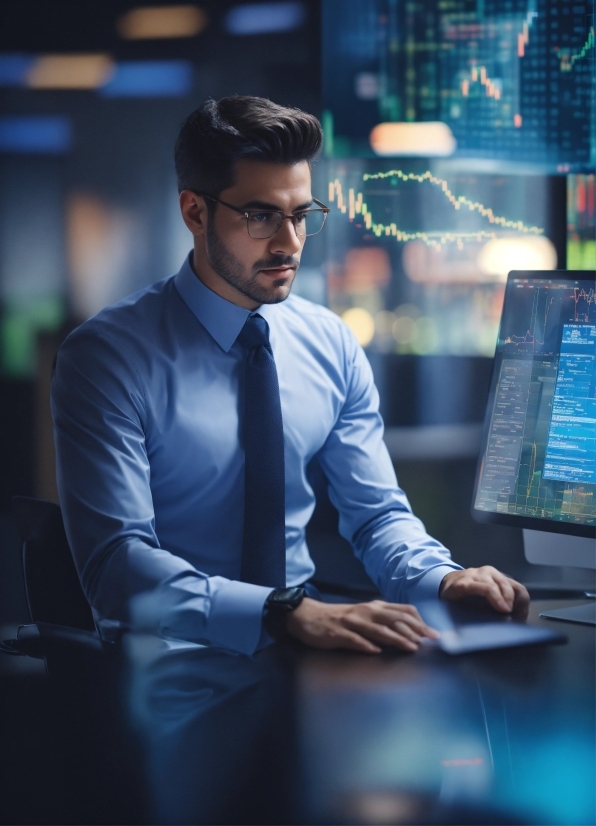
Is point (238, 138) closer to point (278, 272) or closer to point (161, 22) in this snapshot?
point (278, 272)

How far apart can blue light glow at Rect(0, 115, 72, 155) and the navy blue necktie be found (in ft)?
3.07

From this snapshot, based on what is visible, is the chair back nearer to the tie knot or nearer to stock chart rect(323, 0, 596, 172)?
the tie knot

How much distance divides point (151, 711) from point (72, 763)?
0.11m

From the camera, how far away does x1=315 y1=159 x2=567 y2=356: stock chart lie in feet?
6.68

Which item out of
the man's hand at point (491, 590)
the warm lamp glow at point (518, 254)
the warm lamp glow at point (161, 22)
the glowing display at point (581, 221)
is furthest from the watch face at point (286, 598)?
the warm lamp glow at point (161, 22)

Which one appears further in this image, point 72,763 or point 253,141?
point 253,141

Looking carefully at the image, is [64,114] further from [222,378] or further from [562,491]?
[562,491]

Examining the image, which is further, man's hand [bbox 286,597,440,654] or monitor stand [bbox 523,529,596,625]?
monitor stand [bbox 523,529,596,625]

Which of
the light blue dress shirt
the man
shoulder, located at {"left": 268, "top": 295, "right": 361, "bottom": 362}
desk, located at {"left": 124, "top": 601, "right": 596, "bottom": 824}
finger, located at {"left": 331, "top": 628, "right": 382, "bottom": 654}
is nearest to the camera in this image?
desk, located at {"left": 124, "top": 601, "right": 596, "bottom": 824}

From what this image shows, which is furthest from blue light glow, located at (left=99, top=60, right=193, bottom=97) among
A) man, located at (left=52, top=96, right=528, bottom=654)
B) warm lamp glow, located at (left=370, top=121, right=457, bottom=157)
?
man, located at (left=52, top=96, right=528, bottom=654)

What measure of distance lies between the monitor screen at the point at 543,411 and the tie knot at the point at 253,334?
44 centimetres

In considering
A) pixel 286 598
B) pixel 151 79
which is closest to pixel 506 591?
pixel 286 598

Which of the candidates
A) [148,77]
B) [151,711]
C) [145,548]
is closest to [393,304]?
[148,77]

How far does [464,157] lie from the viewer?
2.02 metres
